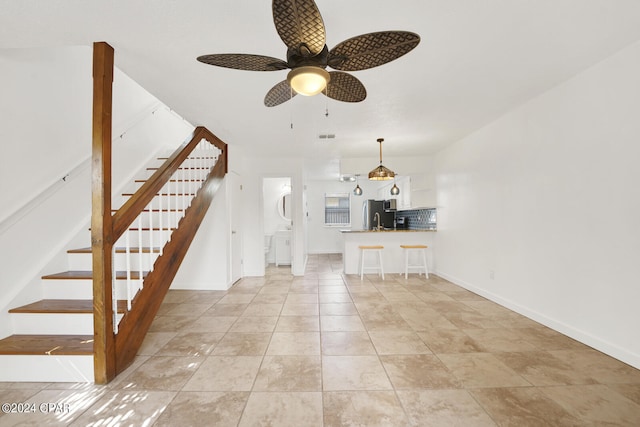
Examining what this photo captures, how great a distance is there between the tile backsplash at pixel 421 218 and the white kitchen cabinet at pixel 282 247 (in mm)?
3079

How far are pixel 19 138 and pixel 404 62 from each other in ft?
10.7

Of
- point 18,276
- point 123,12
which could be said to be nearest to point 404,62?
point 123,12

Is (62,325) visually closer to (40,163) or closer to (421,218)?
(40,163)

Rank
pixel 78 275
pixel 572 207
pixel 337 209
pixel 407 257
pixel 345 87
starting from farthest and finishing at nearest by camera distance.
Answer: pixel 337 209 < pixel 407 257 < pixel 572 207 < pixel 78 275 < pixel 345 87

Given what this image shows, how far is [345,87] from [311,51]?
441 millimetres

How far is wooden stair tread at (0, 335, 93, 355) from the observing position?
179 cm

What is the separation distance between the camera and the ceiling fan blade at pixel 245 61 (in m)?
1.39

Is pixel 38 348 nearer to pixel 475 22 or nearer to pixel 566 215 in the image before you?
pixel 475 22

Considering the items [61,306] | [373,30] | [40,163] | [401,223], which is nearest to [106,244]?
[61,306]

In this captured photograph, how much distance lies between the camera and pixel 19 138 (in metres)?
2.21

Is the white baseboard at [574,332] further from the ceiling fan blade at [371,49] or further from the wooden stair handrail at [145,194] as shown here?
the wooden stair handrail at [145,194]

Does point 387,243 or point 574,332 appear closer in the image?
point 574,332

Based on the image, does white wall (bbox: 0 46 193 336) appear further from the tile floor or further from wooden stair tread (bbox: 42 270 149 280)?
the tile floor

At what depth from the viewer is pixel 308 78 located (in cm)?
138
